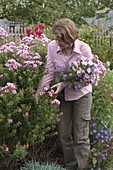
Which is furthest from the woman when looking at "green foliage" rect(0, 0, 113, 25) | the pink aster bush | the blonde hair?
"green foliage" rect(0, 0, 113, 25)

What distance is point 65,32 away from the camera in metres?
3.91

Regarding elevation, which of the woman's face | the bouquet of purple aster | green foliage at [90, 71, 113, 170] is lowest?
green foliage at [90, 71, 113, 170]

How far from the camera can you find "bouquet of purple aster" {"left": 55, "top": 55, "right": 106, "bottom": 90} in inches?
154

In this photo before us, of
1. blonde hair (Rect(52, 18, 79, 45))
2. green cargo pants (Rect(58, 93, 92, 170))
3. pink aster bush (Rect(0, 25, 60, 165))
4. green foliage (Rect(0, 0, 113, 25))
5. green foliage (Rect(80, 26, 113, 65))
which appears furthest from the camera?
green foliage (Rect(0, 0, 113, 25))

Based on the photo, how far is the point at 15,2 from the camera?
14906 millimetres

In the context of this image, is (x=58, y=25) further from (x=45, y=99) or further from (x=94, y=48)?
(x=94, y=48)

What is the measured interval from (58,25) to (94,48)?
7189mm

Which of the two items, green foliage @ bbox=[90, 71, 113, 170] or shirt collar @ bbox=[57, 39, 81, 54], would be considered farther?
green foliage @ bbox=[90, 71, 113, 170]

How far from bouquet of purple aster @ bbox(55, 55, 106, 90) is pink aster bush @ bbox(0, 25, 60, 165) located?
219mm

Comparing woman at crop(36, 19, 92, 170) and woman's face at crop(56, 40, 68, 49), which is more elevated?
woman's face at crop(56, 40, 68, 49)

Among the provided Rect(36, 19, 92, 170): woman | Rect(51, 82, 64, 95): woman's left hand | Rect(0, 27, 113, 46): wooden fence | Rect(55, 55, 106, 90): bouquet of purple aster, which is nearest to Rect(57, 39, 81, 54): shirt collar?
Rect(36, 19, 92, 170): woman

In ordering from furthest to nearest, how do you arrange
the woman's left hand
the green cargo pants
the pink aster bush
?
the green cargo pants, the woman's left hand, the pink aster bush

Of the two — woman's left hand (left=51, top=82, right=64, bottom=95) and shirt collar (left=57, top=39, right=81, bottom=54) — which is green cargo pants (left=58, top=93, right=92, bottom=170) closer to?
woman's left hand (left=51, top=82, right=64, bottom=95)

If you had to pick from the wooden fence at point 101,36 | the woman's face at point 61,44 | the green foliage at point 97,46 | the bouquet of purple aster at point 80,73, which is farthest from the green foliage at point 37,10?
the bouquet of purple aster at point 80,73
